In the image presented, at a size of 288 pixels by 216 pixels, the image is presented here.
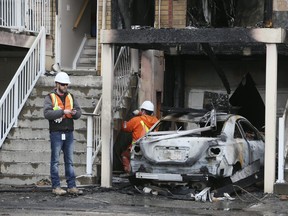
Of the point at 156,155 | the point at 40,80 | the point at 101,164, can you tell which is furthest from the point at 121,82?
the point at 156,155

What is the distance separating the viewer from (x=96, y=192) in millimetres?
12562

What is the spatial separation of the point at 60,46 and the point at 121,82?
2.38 metres

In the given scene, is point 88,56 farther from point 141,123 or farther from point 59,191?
point 59,191

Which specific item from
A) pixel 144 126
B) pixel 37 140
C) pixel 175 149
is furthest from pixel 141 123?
pixel 175 149

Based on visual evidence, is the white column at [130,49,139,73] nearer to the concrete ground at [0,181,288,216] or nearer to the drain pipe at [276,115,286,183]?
the concrete ground at [0,181,288,216]

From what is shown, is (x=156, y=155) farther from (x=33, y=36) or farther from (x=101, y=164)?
(x=33, y=36)

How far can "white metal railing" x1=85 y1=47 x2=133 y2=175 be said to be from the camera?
519 inches

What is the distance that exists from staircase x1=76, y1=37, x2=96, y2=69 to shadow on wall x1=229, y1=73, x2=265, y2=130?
11.4 ft

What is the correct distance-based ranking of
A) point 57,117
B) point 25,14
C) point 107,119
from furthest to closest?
point 25,14, point 107,119, point 57,117

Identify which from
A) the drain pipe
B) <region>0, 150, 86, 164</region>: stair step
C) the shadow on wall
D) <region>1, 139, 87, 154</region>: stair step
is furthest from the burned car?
the shadow on wall

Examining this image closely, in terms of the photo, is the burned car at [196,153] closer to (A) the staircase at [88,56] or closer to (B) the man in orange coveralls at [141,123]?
(B) the man in orange coveralls at [141,123]

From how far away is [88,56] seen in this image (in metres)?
18.1

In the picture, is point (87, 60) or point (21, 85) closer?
point (21, 85)

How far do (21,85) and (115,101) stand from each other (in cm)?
197
